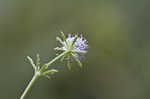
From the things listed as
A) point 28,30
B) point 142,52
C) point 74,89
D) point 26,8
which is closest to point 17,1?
point 26,8

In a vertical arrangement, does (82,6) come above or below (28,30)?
above

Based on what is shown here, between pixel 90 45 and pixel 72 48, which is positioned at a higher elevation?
pixel 72 48

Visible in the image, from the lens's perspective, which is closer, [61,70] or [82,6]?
[61,70]

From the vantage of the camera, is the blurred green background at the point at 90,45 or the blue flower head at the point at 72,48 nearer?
the blue flower head at the point at 72,48

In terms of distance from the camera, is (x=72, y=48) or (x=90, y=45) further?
(x=90, y=45)

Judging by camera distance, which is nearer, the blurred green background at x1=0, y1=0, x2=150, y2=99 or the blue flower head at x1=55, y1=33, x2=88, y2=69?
the blue flower head at x1=55, y1=33, x2=88, y2=69

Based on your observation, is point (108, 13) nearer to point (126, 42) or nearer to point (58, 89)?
point (126, 42)

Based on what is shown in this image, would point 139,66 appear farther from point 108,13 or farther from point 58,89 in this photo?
point 58,89

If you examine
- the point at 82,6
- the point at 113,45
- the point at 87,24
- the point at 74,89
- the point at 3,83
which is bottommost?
the point at 74,89
